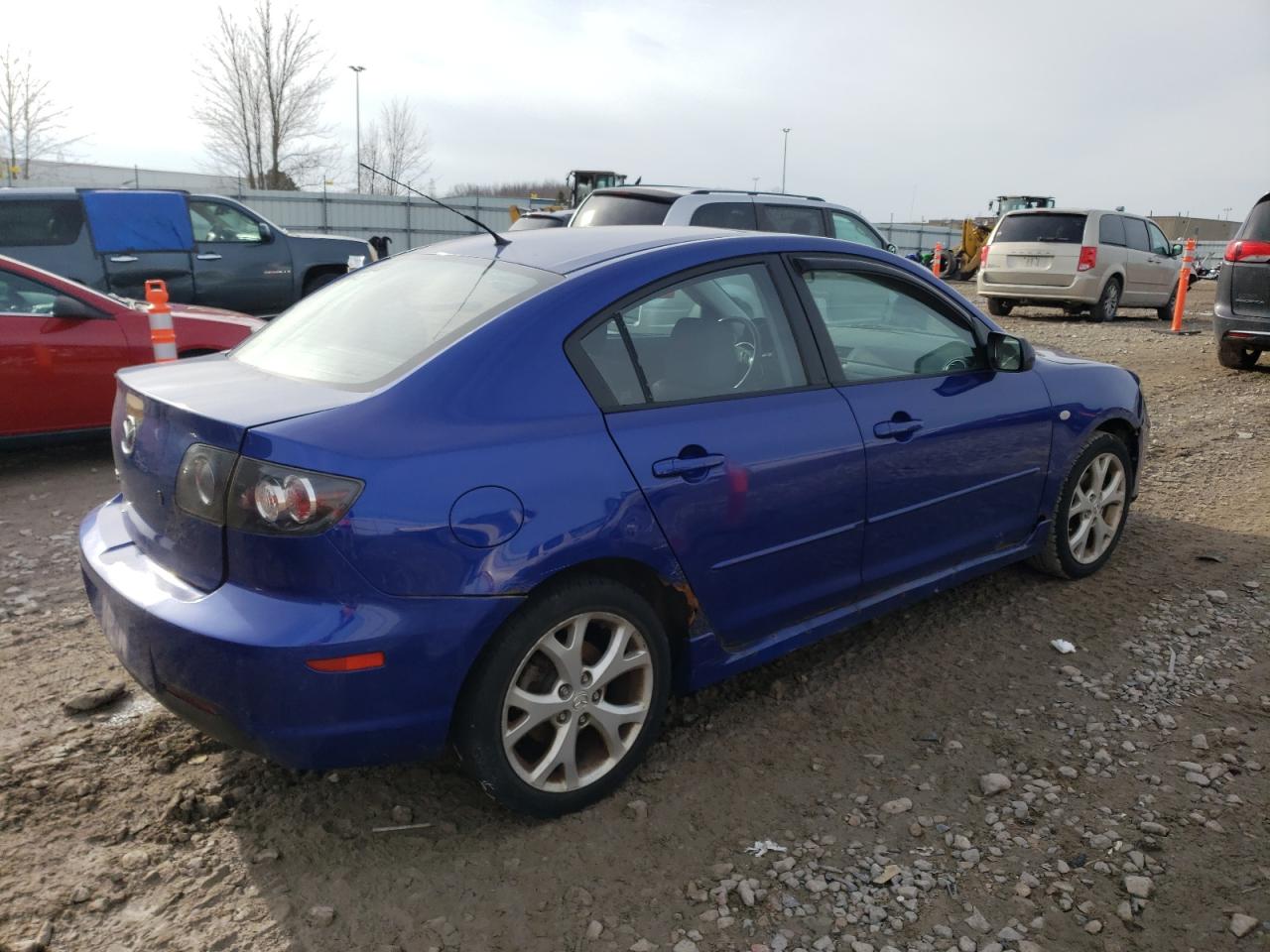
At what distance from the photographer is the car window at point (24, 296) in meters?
6.00

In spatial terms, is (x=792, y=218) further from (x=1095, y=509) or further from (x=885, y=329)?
(x=885, y=329)

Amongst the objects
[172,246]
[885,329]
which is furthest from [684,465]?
[172,246]

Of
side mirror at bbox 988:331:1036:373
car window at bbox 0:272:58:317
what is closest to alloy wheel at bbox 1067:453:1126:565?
side mirror at bbox 988:331:1036:373

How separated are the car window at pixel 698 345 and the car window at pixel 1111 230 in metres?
13.6

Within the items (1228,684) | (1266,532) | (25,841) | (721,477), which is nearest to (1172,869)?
(1228,684)

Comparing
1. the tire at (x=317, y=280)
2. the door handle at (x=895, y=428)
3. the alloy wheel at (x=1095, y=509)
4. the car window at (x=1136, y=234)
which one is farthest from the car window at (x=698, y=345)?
the car window at (x=1136, y=234)

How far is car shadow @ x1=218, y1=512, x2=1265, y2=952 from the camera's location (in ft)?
7.87

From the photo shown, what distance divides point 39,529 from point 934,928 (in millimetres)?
4662

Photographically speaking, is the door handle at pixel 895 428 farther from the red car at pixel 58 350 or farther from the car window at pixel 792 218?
the car window at pixel 792 218

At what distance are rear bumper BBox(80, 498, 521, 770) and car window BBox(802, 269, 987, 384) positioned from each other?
1.60 m

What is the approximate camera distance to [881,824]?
109 inches

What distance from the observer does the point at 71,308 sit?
610 cm

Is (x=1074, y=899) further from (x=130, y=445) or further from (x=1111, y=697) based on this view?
(x=130, y=445)

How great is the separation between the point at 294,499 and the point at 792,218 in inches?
301
